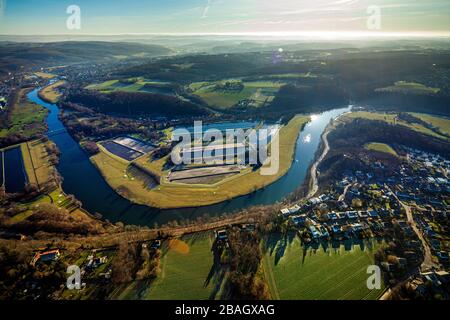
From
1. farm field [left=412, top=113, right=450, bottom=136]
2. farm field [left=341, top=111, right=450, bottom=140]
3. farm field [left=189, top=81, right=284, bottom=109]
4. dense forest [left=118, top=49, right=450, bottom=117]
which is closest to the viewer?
farm field [left=341, top=111, right=450, bottom=140]

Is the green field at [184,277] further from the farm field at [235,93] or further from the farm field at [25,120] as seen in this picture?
the farm field at [235,93]

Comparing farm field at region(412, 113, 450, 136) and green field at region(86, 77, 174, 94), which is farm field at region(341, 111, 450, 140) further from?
green field at region(86, 77, 174, 94)

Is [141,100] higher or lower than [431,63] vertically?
lower

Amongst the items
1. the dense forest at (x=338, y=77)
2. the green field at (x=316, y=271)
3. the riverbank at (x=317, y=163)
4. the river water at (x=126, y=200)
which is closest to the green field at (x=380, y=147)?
the riverbank at (x=317, y=163)

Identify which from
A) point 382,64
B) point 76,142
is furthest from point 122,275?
point 382,64

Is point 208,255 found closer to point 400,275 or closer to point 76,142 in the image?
point 400,275

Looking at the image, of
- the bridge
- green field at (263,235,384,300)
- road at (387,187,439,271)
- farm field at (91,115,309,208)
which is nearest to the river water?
farm field at (91,115,309,208)

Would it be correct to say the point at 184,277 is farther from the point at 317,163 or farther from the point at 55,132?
the point at 55,132
